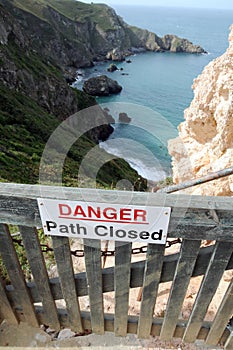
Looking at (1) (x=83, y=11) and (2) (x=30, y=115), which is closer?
(2) (x=30, y=115)

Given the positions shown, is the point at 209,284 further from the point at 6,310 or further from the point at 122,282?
the point at 6,310

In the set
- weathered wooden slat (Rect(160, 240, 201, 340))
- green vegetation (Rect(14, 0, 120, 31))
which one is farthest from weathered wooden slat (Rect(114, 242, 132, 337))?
green vegetation (Rect(14, 0, 120, 31))

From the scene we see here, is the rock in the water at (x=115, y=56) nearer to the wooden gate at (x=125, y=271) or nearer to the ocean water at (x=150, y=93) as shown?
the ocean water at (x=150, y=93)

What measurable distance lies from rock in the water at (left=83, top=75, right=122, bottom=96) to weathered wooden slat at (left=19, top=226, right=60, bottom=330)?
2389 inches

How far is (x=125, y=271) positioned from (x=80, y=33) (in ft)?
380

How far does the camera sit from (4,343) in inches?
129

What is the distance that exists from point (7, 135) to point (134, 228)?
1905 centimetres

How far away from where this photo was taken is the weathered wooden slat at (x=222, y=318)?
2.52 metres

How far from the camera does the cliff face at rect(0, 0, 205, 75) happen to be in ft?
250

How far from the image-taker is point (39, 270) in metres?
2.61

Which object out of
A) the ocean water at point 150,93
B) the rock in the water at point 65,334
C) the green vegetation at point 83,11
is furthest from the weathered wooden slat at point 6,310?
the green vegetation at point 83,11

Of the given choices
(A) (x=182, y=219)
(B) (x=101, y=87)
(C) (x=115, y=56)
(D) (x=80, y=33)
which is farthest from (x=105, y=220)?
(D) (x=80, y=33)

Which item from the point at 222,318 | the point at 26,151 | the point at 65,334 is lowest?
the point at 26,151

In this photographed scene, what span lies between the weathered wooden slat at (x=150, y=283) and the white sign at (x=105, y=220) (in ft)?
0.62
